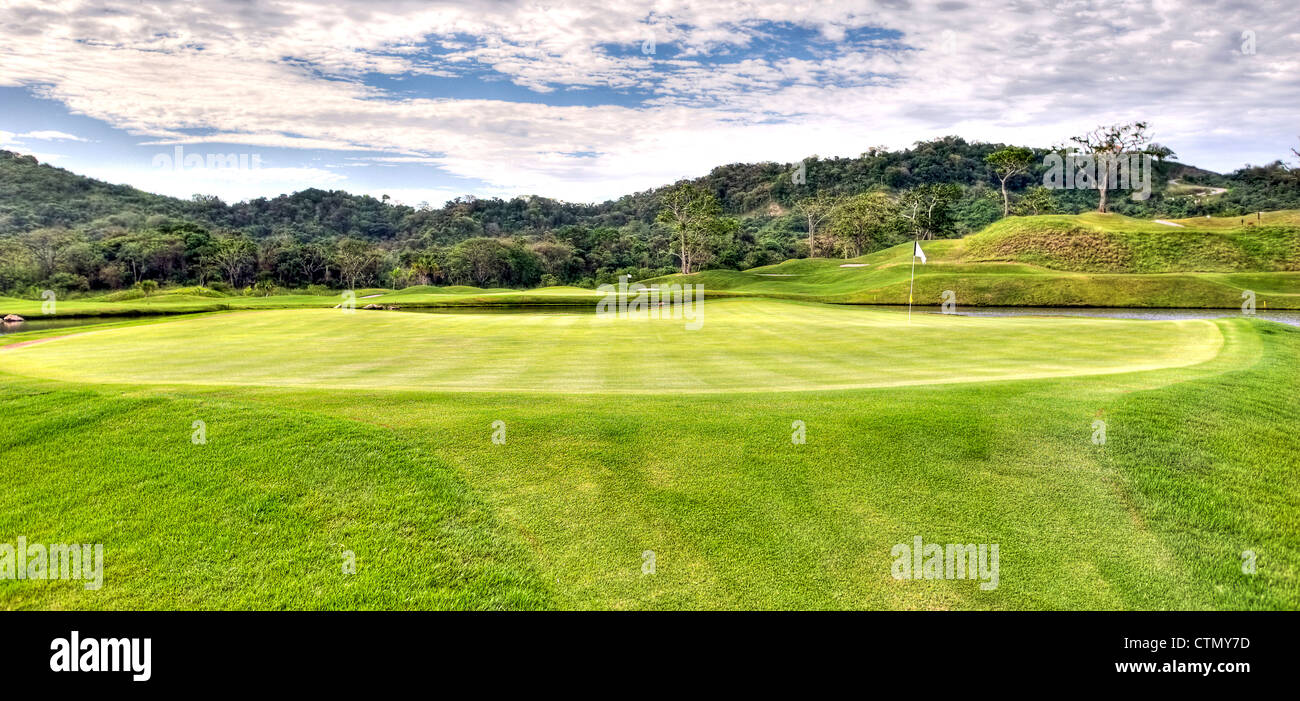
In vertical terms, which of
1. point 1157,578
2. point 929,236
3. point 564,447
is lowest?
point 1157,578

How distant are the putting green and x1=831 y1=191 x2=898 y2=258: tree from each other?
75.0 meters

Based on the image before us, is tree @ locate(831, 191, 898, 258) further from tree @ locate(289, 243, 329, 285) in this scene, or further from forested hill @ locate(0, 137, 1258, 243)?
tree @ locate(289, 243, 329, 285)

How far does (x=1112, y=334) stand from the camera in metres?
21.7

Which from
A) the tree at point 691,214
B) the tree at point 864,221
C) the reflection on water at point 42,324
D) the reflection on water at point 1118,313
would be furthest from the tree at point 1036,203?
the reflection on water at point 42,324

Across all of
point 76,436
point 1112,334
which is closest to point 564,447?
point 76,436

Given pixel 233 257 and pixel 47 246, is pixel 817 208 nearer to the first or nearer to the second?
pixel 233 257

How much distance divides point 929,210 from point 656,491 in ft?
330

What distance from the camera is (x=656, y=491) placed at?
717cm

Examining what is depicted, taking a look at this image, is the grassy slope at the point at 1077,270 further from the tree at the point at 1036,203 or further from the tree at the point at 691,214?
the tree at the point at 1036,203

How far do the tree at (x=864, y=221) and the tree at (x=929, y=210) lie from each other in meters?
2.64

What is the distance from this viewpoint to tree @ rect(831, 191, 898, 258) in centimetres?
9731

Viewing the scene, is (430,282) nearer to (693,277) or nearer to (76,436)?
(693,277)
